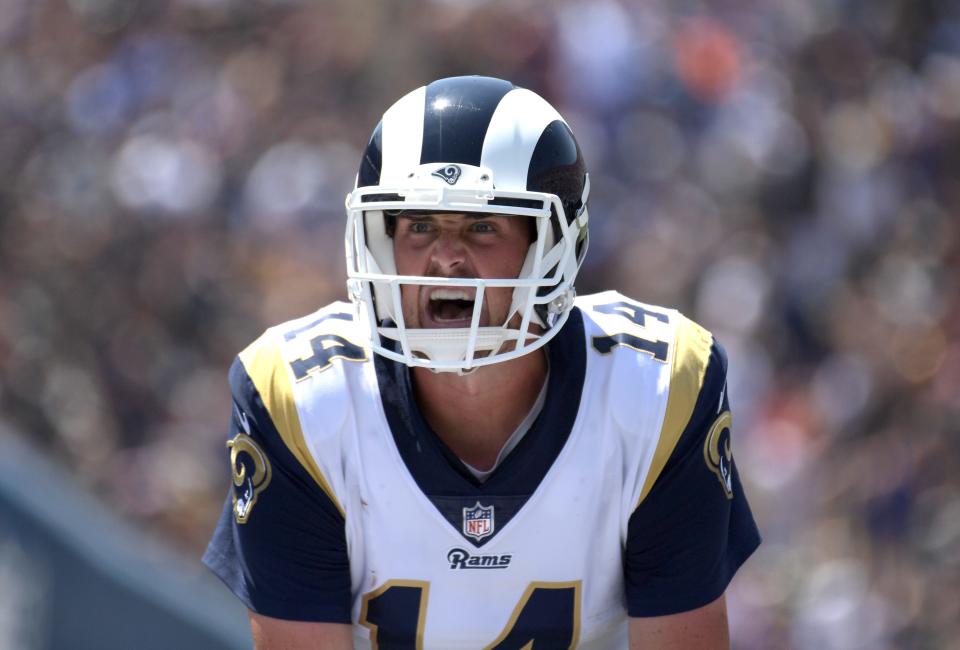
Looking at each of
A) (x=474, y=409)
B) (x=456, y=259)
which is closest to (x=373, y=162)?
(x=456, y=259)

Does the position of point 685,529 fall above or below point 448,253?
below

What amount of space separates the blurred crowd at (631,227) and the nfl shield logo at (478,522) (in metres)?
2.67

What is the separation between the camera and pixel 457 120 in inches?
96.3

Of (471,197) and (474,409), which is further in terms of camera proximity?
(474,409)

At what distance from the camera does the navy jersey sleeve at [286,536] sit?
243cm

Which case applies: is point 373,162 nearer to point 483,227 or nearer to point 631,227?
point 483,227

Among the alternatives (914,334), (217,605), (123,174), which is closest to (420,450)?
(217,605)

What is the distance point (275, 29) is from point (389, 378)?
4796 millimetres

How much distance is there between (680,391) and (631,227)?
10.9 feet

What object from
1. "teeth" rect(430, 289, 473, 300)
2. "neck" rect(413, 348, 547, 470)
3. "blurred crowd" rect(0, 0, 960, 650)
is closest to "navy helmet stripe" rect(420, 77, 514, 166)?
"teeth" rect(430, 289, 473, 300)

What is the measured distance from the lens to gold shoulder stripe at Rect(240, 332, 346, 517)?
2432mm

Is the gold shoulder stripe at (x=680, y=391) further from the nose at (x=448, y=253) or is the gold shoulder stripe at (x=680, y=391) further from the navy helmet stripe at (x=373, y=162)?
the navy helmet stripe at (x=373, y=162)

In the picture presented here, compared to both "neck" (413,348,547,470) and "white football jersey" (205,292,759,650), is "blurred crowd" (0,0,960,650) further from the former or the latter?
"neck" (413,348,547,470)

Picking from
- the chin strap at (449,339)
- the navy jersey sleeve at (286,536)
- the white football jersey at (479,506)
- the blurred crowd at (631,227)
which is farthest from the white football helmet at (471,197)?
the blurred crowd at (631,227)
